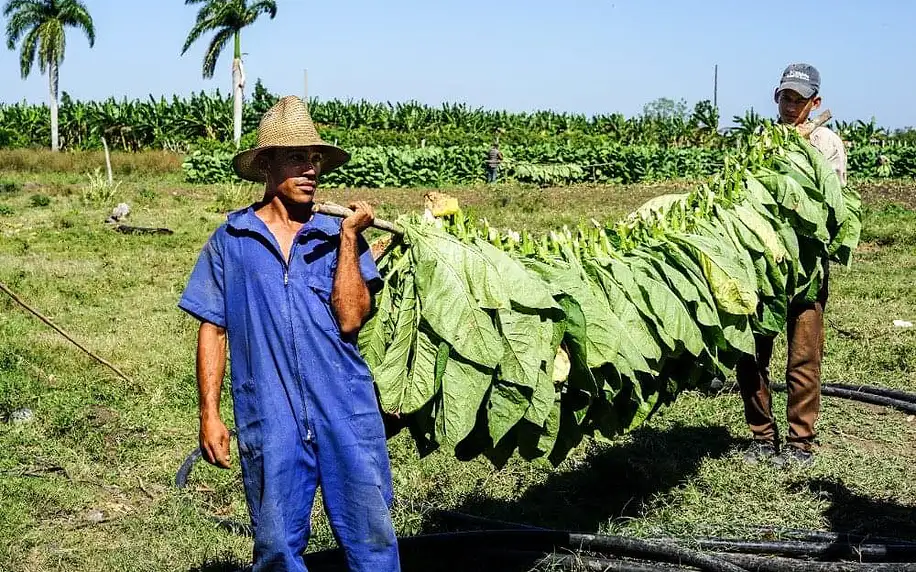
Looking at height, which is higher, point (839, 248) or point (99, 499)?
point (839, 248)

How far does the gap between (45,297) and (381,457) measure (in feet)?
22.4

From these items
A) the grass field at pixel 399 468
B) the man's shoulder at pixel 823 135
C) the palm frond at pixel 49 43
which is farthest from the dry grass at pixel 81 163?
the man's shoulder at pixel 823 135

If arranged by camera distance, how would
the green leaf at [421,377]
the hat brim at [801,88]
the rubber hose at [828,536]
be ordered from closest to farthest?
the green leaf at [421,377] < the rubber hose at [828,536] < the hat brim at [801,88]

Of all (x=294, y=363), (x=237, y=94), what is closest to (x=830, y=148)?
(x=294, y=363)

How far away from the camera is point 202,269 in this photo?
108 inches

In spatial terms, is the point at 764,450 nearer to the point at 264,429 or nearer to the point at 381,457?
the point at 381,457

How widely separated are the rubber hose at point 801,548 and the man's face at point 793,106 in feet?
6.24

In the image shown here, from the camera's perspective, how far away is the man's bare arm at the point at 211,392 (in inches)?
106

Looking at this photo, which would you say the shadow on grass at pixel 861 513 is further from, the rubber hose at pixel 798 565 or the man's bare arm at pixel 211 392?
the man's bare arm at pixel 211 392

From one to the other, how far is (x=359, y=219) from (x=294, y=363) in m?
0.41

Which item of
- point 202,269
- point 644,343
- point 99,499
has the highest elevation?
point 202,269

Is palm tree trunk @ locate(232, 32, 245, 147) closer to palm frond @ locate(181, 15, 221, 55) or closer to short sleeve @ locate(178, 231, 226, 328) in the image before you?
palm frond @ locate(181, 15, 221, 55)

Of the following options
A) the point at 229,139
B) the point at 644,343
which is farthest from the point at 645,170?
the point at 644,343

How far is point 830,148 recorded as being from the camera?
4.42m
